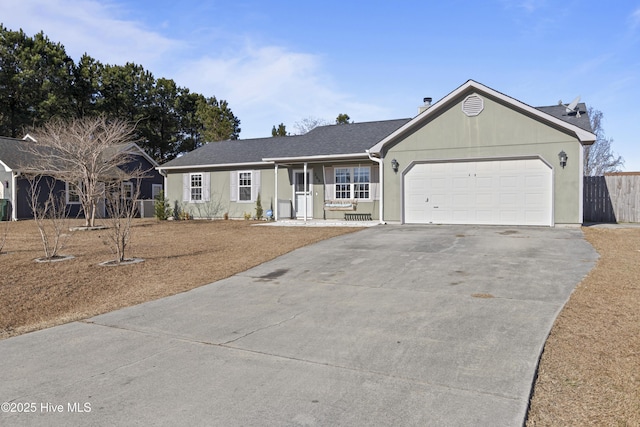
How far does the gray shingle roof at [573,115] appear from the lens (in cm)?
1389

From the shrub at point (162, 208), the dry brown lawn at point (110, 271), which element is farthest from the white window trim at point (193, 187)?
the dry brown lawn at point (110, 271)

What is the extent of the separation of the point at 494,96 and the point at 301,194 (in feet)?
29.4

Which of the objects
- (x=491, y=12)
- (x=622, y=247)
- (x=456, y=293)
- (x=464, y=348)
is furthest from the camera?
(x=491, y=12)

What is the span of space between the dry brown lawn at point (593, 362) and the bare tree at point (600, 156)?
29.8m

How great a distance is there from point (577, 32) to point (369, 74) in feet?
25.8

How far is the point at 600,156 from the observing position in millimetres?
31906

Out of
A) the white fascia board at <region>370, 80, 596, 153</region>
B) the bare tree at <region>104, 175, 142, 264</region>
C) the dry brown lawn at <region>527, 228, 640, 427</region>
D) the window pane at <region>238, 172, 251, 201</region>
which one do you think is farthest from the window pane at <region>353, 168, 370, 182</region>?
the dry brown lawn at <region>527, 228, 640, 427</region>

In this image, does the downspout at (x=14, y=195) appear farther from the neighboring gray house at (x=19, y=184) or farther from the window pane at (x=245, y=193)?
the window pane at (x=245, y=193)

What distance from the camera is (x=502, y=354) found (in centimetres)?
402

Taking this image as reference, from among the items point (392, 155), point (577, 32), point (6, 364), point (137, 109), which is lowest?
point (6, 364)

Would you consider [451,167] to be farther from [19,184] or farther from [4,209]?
[19,184]

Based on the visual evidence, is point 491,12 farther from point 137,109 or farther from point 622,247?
point 137,109

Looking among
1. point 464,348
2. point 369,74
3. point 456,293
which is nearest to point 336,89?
point 369,74

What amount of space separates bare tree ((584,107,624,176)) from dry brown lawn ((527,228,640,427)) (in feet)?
97.8
